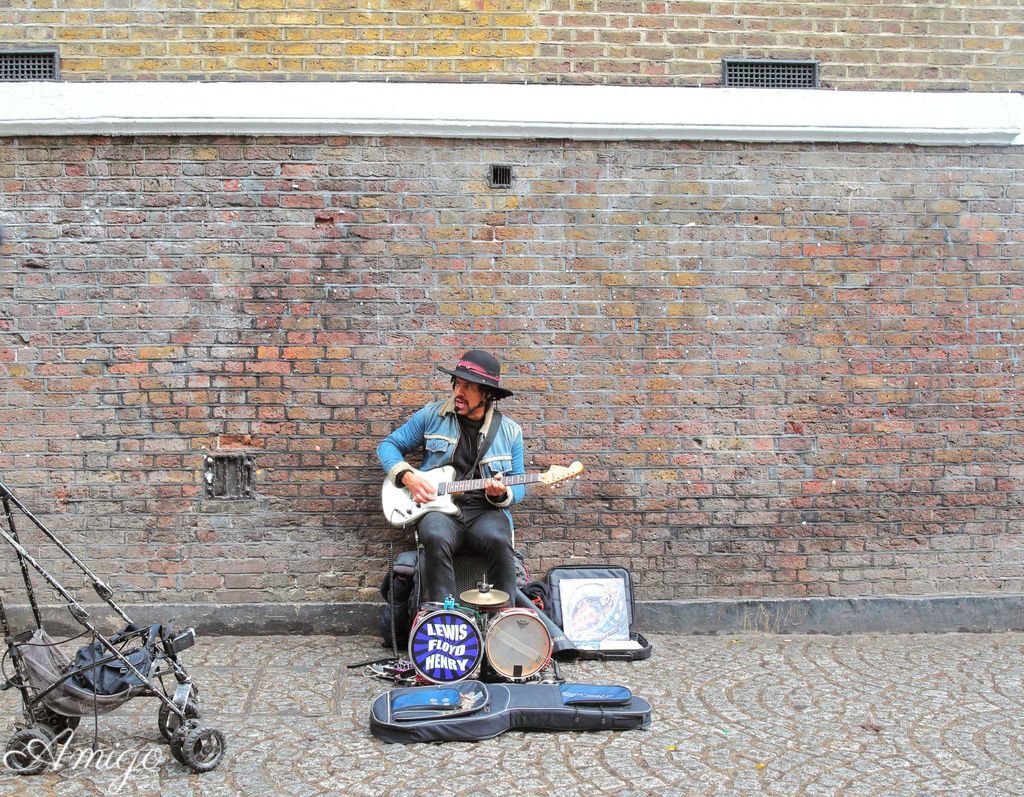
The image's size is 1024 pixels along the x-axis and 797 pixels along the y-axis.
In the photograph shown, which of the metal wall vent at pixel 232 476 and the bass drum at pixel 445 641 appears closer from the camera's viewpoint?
the bass drum at pixel 445 641

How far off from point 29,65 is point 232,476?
110 inches

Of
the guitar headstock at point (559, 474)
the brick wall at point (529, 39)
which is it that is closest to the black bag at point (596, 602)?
the guitar headstock at point (559, 474)

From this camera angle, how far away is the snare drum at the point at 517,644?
4.82 meters

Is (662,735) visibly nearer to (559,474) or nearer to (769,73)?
(559,474)

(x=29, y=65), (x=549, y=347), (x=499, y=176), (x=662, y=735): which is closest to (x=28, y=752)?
(x=662, y=735)

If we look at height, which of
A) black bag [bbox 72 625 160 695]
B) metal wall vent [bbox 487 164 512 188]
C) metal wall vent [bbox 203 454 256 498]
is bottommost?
black bag [bbox 72 625 160 695]

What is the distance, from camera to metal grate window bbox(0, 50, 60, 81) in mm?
5703

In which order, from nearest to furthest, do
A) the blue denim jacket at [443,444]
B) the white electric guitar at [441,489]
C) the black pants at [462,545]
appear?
the black pants at [462,545] → the white electric guitar at [441,489] → the blue denim jacket at [443,444]

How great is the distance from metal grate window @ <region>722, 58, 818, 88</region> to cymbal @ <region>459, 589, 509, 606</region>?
11.4ft

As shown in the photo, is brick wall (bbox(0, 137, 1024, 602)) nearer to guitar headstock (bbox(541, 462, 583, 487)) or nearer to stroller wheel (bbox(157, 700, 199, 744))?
guitar headstock (bbox(541, 462, 583, 487))

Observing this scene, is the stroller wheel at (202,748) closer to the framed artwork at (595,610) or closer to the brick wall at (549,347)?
the brick wall at (549,347)

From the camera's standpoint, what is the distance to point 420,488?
5.29 m

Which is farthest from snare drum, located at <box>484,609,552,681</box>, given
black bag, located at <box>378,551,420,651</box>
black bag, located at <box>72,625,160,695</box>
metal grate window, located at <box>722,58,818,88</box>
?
metal grate window, located at <box>722,58,818,88</box>

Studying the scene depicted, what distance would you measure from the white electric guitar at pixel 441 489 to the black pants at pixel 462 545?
0.21ft
